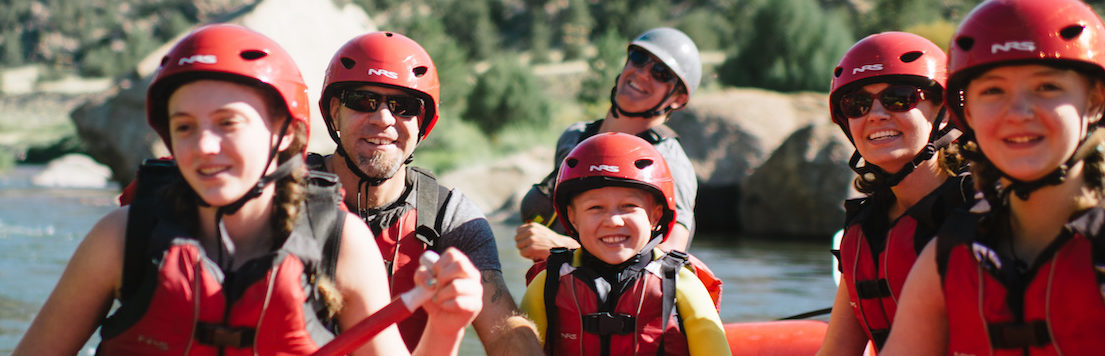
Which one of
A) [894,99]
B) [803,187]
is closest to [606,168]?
[894,99]

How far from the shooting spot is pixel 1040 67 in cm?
245

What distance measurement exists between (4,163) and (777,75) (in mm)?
24938

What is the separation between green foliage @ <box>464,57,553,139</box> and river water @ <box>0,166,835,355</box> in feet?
56.7

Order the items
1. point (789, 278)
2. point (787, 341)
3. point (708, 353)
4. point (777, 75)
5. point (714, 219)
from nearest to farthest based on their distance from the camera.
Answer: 1. point (708, 353)
2. point (787, 341)
3. point (789, 278)
4. point (714, 219)
5. point (777, 75)

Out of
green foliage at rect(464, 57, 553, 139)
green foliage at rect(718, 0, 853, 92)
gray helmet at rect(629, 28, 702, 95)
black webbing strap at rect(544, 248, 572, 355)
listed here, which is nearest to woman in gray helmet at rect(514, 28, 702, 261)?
gray helmet at rect(629, 28, 702, 95)

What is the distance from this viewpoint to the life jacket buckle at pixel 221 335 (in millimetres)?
2572

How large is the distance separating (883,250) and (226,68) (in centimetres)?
214

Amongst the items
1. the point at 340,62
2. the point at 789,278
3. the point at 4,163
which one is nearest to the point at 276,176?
the point at 340,62

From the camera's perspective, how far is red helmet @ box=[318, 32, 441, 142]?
13.5 ft

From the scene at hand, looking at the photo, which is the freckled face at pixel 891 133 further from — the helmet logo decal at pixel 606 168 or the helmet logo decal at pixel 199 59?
the helmet logo decal at pixel 199 59

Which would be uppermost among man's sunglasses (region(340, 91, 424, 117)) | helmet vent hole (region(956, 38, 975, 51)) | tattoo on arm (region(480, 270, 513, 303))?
helmet vent hole (region(956, 38, 975, 51))

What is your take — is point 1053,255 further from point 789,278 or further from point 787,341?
point 789,278

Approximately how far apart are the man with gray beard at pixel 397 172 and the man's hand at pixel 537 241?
0.67 meters

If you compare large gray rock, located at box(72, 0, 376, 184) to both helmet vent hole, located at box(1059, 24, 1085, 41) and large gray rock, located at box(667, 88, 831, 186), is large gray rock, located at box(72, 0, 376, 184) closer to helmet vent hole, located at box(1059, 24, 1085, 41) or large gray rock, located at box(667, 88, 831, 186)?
large gray rock, located at box(667, 88, 831, 186)
